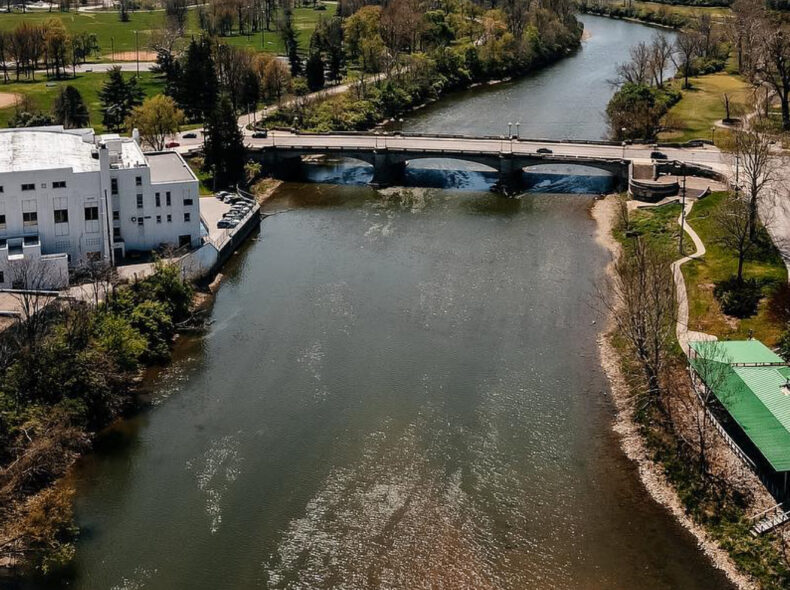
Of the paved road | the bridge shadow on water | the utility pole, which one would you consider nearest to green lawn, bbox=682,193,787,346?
the utility pole

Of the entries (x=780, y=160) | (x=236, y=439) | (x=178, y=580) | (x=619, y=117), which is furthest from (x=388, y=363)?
(x=619, y=117)

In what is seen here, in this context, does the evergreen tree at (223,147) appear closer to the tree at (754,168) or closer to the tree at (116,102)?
the tree at (116,102)

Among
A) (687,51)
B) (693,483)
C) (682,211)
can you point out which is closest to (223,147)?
(682,211)

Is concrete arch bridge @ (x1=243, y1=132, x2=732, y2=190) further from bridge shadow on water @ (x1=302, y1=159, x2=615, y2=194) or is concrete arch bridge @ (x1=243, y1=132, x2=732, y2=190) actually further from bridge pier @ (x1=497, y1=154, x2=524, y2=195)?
bridge shadow on water @ (x1=302, y1=159, x2=615, y2=194)

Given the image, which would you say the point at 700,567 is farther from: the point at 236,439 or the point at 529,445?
the point at 236,439

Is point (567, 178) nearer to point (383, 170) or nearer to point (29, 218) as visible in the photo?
point (383, 170)

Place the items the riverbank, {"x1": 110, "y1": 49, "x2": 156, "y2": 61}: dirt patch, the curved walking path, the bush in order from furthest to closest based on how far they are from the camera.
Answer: {"x1": 110, "y1": 49, "x2": 156, "y2": 61}: dirt patch → the bush → the curved walking path → the riverbank

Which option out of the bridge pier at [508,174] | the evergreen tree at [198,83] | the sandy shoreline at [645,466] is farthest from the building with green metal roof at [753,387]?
the evergreen tree at [198,83]
